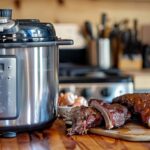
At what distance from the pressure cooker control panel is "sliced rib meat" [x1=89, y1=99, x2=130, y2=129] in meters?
0.25

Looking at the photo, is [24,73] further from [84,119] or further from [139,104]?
[139,104]

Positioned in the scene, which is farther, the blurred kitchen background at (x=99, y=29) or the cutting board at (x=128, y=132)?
the blurred kitchen background at (x=99, y=29)

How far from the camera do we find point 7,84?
3.81 ft

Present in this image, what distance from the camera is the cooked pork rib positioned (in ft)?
4.07

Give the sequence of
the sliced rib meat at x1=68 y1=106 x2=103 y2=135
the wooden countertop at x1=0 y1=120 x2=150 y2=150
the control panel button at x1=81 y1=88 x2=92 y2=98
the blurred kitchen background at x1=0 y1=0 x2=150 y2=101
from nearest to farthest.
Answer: the wooden countertop at x1=0 y1=120 x2=150 y2=150 → the sliced rib meat at x1=68 y1=106 x2=103 y2=135 → the control panel button at x1=81 y1=88 x2=92 y2=98 → the blurred kitchen background at x1=0 y1=0 x2=150 y2=101

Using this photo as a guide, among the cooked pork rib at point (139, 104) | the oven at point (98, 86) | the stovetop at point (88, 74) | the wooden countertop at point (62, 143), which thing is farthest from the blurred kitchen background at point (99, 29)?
the wooden countertop at point (62, 143)

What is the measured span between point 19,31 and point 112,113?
0.36 m

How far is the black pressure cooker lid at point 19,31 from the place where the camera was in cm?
118

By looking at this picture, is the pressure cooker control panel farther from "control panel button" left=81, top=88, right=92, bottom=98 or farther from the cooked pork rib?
"control panel button" left=81, top=88, right=92, bottom=98

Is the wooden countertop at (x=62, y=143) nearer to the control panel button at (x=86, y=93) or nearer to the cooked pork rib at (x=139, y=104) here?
the cooked pork rib at (x=139, y=104)

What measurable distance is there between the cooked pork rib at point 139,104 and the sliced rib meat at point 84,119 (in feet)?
0.37

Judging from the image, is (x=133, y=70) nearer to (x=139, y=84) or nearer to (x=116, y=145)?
(x=139, y=84)

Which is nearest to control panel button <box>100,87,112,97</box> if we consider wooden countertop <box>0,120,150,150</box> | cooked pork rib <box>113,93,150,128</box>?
cooked pork rib <box>113,93,150,128</box>

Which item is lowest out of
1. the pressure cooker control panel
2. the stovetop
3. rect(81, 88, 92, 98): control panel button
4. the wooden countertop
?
rect(81, 88, 92, 98): control panel button
